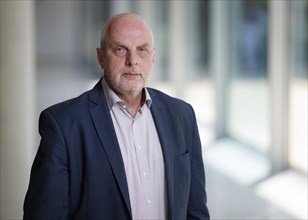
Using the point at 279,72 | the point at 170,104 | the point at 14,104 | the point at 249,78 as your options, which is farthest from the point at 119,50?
the point at 249,78

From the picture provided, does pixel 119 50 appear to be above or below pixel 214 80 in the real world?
above

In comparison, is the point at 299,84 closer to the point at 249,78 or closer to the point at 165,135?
the point at 249,78

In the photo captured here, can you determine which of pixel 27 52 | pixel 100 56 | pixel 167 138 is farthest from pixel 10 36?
pixel 167 138

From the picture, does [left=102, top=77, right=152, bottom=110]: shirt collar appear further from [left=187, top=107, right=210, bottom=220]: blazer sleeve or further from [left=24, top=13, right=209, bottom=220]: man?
[left=187, top=107, right=210, bottom=220]: blazer sleeve

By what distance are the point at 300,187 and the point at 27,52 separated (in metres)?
2.41

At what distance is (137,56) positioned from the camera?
4.91 feet

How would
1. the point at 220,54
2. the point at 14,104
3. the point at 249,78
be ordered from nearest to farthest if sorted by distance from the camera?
the point at 14,104 → the point at 249,78 → the point at 220,54

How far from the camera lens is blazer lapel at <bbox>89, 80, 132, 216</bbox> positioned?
1.39 meters

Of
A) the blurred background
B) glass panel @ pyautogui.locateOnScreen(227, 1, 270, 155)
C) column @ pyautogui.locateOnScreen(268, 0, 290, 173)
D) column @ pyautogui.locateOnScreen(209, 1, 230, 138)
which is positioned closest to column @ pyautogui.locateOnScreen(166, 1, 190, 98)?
the blurred background

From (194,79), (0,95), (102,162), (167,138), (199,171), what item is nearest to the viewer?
(102,162)

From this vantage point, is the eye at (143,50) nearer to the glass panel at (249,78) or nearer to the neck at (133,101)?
the neck at (133,101)

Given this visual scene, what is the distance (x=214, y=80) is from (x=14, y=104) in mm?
3913

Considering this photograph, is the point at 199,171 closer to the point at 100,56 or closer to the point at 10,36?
the point at 100,56

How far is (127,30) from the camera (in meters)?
1.47
